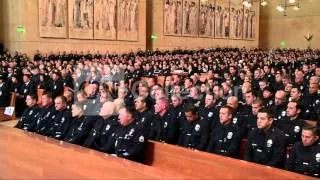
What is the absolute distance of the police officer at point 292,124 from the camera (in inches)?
236

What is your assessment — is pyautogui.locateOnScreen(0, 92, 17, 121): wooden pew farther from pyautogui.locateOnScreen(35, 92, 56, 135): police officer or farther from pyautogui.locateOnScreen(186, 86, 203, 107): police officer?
pyautogui.locateOnScreen(186, 86, 203, 107): police officer

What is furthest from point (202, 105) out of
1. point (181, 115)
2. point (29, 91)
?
point (29, 91)

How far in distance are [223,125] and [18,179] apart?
9.43 ft

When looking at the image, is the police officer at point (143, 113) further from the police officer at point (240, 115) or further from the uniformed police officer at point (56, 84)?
the uniformed police officer at point (56, 84)

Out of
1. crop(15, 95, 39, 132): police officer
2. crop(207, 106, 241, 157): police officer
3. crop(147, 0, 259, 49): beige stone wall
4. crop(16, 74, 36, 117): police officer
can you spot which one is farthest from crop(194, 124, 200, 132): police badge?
crop(147, 0, 259, 49): beige stone wall

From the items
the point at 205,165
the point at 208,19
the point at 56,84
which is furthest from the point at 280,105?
the point at 208,19

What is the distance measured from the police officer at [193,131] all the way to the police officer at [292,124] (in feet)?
3.84

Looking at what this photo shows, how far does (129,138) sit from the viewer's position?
17.1ft

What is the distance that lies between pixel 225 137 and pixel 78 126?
233 centimetres

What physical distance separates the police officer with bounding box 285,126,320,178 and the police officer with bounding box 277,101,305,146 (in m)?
1.21

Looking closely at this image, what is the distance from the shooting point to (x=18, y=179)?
14.8 feet

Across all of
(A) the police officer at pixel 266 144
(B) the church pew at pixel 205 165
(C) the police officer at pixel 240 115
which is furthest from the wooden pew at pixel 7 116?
(A) the police officer at pixel 266 144

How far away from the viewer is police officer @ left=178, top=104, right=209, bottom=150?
19.7 ft

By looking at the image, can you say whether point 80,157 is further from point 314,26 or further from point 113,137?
point 314,26
